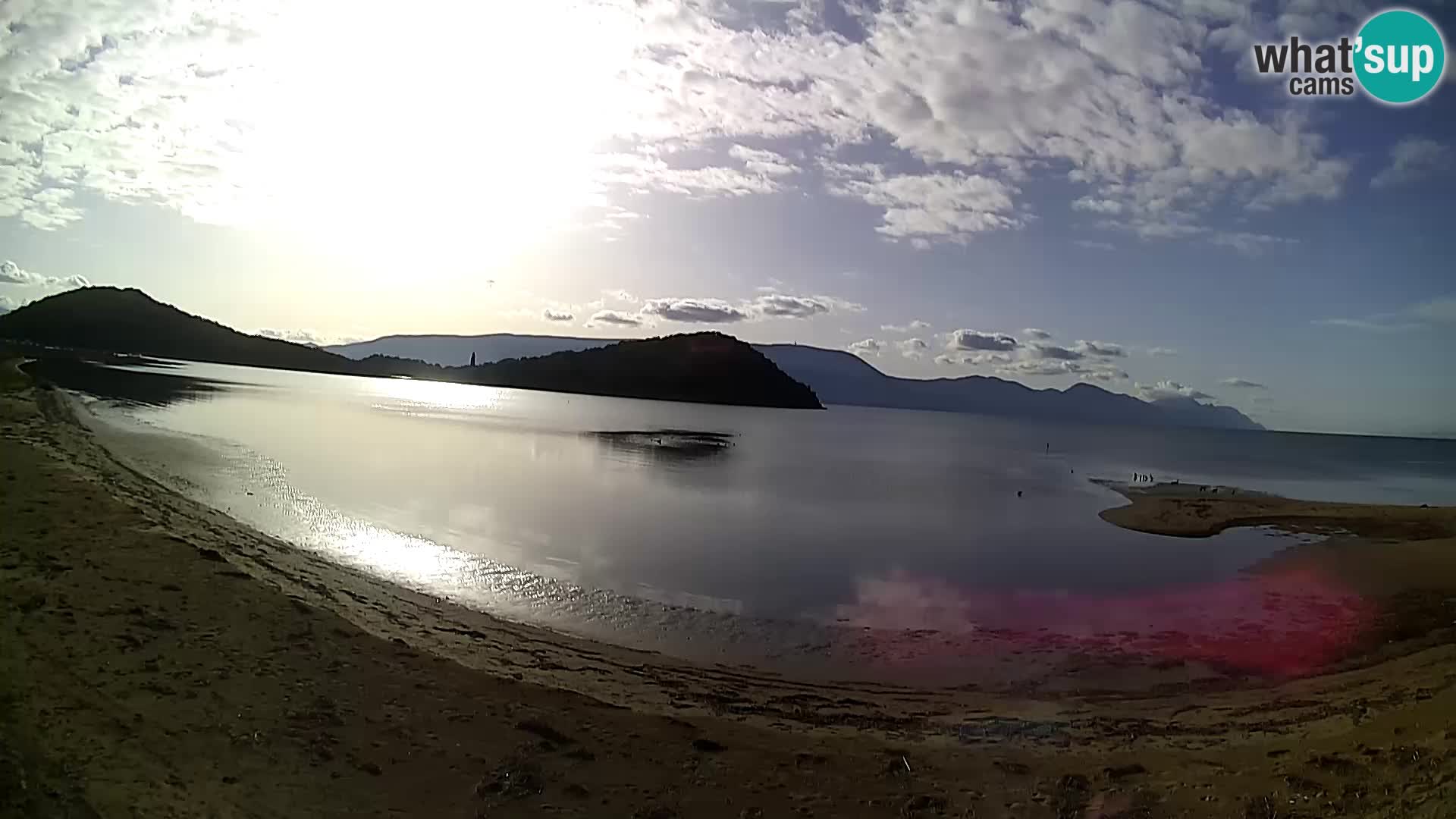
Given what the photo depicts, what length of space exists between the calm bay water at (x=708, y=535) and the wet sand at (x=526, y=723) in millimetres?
3553

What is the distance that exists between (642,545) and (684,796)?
56.4 ft

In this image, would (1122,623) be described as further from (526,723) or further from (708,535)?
(526,723)

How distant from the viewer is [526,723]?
1030 centimetres

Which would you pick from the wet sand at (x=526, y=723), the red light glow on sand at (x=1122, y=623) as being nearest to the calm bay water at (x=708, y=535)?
the red light glow on sand at (x=1122, y=623)

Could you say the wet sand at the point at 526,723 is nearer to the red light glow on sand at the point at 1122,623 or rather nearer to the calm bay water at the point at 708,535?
the red light glow on sand at the point at 1122,623

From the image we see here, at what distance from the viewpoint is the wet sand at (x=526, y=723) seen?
7820 millimetres

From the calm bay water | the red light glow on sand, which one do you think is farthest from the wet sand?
the calm bay water

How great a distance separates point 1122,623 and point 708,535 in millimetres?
13594

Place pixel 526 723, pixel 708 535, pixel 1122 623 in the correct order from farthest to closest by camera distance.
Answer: pixel 708 535, pixel 1122 623, pixel 526 723

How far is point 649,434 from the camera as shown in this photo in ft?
287

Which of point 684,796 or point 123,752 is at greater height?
point 123,752

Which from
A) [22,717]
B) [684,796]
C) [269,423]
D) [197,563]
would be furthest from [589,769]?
[269,423]

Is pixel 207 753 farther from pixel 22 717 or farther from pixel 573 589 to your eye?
pixel 573 589

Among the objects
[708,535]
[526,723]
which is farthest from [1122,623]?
[526,723]
